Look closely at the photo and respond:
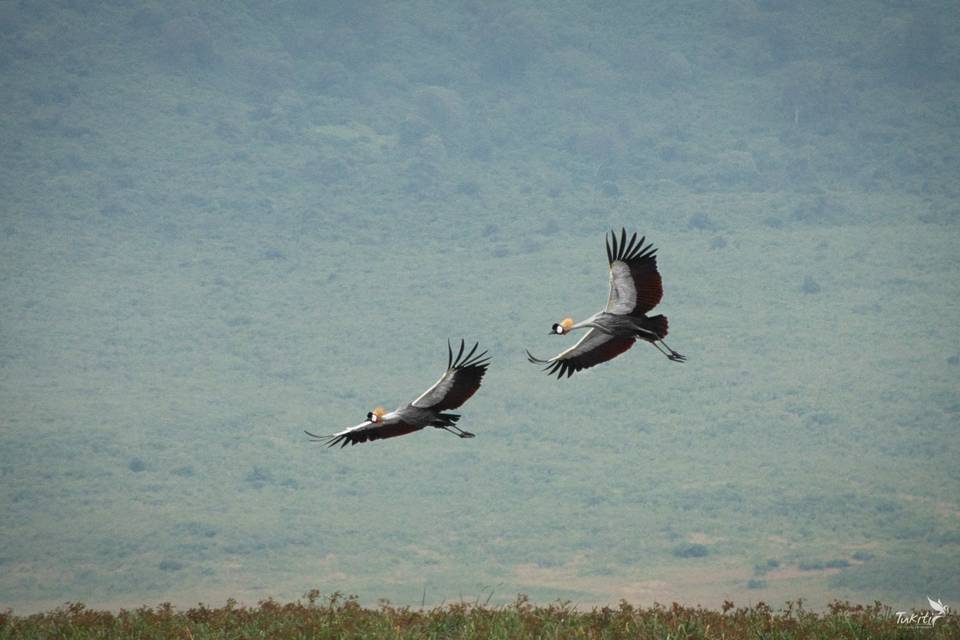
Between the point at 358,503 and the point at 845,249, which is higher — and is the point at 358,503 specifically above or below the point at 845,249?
below

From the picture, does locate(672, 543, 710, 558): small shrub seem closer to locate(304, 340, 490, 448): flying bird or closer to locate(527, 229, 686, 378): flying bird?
locate(527, 229, 686, 378): flying bird

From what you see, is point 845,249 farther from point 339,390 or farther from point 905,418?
point 339,390

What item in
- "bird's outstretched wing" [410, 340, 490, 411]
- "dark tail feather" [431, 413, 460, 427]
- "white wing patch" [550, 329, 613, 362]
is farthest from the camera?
"white wing patch" [550, 329, 613, 362]

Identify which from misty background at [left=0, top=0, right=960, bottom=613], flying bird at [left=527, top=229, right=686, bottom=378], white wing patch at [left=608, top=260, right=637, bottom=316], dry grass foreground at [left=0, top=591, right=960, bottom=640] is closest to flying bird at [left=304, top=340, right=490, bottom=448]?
flying bird at [left=527, top=229, right=686, bottom=378]

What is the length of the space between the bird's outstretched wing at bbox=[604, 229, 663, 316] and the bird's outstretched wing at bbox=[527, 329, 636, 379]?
1.83ft

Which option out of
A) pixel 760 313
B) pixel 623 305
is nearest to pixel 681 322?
pixel 760 313

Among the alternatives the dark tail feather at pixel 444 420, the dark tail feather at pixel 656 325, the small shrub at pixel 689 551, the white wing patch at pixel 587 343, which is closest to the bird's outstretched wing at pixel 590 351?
the white wing patch at pixel 587 343

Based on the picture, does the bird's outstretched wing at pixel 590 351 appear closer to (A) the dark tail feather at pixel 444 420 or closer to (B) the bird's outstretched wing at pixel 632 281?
(B) the bird's outstretched wing at pixel 632 281

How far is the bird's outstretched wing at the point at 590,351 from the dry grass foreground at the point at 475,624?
10.9ft

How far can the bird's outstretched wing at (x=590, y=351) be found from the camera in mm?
19625

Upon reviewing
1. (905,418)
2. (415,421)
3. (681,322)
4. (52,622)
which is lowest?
(52,622)

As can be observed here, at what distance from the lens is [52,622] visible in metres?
19.6

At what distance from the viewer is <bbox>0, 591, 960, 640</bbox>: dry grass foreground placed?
17250mm

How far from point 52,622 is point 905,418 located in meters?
126
